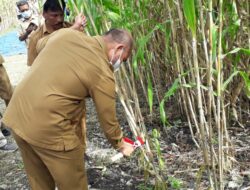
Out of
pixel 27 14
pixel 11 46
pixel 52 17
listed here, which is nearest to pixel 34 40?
pixel 52 17

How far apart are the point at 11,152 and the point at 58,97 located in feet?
5.94

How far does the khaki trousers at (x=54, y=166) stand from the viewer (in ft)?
5.48

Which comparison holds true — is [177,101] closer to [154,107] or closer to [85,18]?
[154,107]

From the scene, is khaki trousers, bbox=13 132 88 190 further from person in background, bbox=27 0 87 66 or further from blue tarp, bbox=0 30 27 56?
blue tarp, bbox=0 30 27 56

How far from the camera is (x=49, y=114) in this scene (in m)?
1.57

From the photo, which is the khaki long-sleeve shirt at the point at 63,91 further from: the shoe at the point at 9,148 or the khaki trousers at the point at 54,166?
the shoe at the point at 9,148

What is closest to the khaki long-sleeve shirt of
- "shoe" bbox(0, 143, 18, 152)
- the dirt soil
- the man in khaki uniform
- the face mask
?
the man in khaki uniform

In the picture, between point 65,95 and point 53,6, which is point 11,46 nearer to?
point 53,6

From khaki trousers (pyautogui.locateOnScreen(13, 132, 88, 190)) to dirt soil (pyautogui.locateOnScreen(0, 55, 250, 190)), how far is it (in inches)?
23.8

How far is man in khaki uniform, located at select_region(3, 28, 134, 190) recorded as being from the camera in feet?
5.01

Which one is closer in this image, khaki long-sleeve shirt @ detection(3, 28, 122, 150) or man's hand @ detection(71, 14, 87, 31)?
khaki long-sleeve shirt @ detection(3, 28, 122, 150)

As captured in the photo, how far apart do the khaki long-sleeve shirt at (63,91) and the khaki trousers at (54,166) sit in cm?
6

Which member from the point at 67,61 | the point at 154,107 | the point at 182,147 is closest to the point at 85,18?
the point at 67,61

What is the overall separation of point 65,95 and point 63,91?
18mm
